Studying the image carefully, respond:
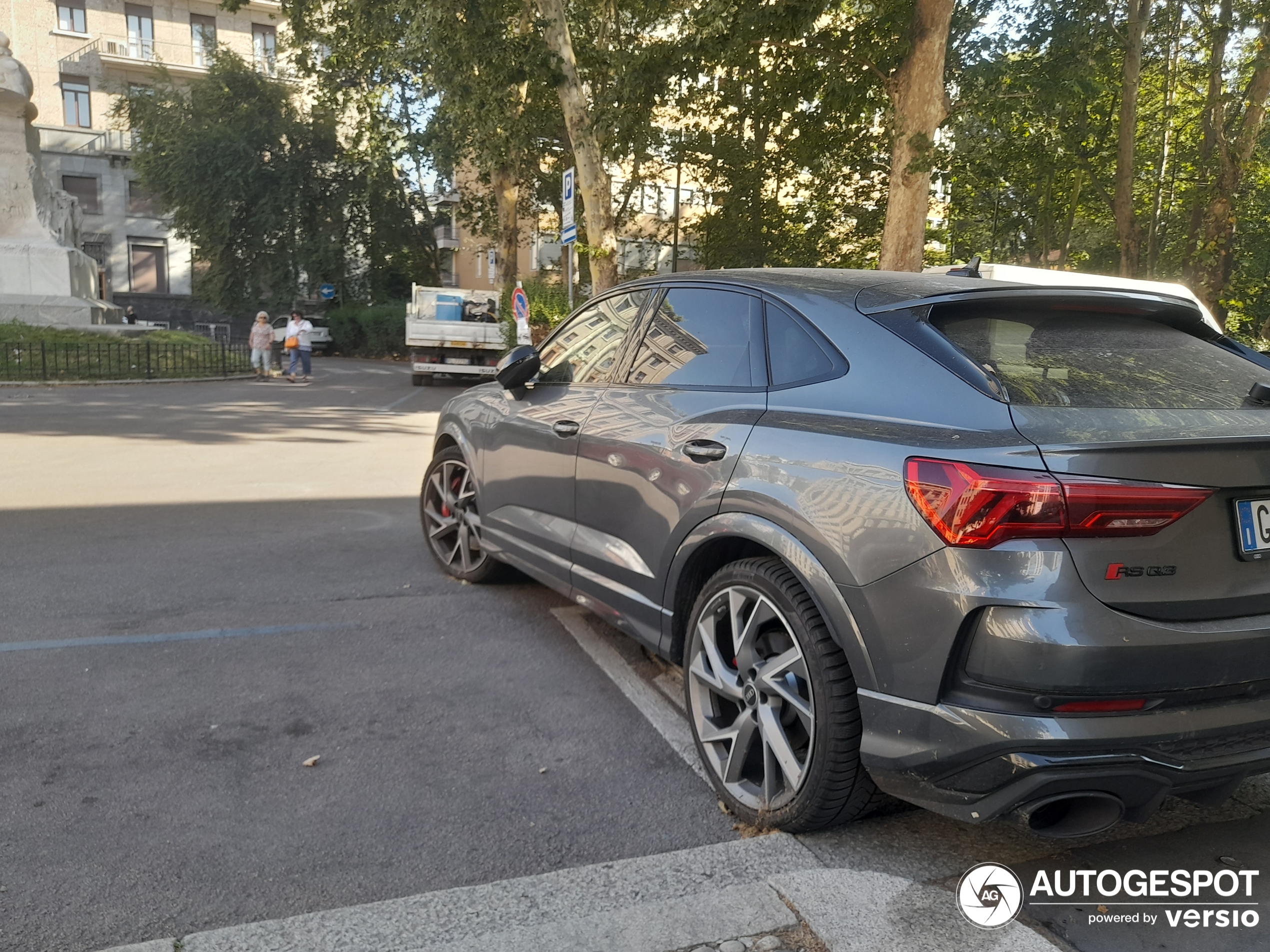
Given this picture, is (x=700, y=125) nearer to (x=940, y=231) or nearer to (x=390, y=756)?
(x=940, y=231)

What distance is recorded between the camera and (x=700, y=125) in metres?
30.7

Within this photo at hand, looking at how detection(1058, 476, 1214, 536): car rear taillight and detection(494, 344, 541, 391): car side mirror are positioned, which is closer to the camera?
detection(1058, 476, 1214, 536): car rear taillight

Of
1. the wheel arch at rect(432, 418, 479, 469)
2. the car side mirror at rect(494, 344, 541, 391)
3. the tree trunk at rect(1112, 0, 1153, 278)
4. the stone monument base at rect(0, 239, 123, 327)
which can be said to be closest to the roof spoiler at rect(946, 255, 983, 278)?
the car side mirror at rect(494, 344, 541, 391)

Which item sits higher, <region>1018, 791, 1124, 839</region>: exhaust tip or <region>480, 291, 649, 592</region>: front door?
<region>480, 291, 649, 592</region>: front door

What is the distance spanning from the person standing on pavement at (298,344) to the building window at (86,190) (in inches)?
1245

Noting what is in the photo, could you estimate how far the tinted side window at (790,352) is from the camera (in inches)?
125

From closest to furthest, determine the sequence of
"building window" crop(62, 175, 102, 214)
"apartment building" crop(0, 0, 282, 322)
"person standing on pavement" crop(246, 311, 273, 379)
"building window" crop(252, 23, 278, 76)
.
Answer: "person standing on pavement" crop(246, 311, 273, 379)
"apartment building" crop(0, 0, 282, 322)
"building window" crop(62, 175, 102, 214)
"building window" crop(252, 23, 278, 76)

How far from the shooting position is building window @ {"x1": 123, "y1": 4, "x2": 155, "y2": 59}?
1983 inches

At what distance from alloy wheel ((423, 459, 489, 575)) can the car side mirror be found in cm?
76

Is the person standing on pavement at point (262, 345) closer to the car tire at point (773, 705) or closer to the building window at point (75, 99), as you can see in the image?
the car tire at point (773, 705)

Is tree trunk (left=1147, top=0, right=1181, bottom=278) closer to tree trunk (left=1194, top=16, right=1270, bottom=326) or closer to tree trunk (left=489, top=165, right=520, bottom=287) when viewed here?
tree trunk (left=1194, top=16, right=1270, bottom=326)

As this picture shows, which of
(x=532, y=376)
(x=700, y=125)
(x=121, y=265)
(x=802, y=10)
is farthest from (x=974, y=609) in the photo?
(x=121, y=265)

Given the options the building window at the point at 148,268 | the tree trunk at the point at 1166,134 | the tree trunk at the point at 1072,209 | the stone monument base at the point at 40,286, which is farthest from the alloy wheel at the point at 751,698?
the building window at the point at 148,268

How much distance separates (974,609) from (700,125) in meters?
30.2
